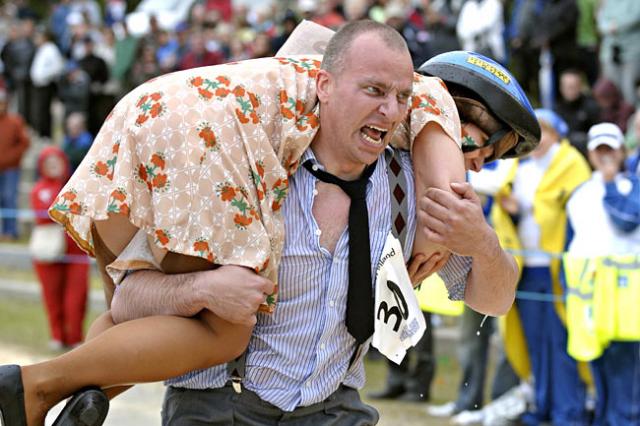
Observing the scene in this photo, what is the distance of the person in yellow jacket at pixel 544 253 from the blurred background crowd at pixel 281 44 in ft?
0.22

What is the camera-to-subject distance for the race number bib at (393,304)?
→ 14.0 feet

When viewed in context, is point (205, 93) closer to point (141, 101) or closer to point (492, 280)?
point (141, 101)

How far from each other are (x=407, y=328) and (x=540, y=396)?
4306 millimetres

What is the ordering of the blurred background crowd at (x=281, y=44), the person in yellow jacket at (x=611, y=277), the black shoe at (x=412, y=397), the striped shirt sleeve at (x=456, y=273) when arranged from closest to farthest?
the striped shirt sleeve at (x=456, y=273), the person in yellow jacket at (x=611, y=277), the blurred background crowd at (x=281, y=44), the black shoe at (x=412, y=397)

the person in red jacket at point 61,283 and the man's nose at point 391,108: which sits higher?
the man's nose at point 391,108

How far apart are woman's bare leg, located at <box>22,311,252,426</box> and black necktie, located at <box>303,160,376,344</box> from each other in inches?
17.6

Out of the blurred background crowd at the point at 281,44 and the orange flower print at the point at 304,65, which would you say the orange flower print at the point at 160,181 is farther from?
the blurred background crowd at the point at 281,44

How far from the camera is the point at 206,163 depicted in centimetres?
398

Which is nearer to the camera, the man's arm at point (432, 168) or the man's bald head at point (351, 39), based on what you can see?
the man's bald head at point (351, 39)

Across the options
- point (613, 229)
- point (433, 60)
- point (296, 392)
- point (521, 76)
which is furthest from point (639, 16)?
point (296, 392)

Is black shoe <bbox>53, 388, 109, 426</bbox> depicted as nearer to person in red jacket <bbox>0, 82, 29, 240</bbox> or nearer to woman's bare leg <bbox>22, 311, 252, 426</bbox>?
woman's bare leg <bbox>22, 311, 252, 426</bbox>

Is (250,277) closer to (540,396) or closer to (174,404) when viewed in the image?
(174,404)

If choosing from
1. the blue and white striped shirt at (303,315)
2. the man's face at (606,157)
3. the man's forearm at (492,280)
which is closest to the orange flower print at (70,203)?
the blue and white striped shirt at (303,315)

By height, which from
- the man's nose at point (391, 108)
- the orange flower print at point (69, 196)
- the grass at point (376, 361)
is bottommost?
the grass at point (376, 361)
